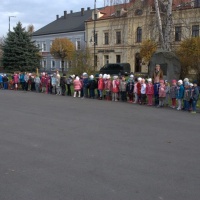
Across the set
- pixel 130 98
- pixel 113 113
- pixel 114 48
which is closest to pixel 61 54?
pixel 114 48

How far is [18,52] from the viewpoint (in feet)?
120

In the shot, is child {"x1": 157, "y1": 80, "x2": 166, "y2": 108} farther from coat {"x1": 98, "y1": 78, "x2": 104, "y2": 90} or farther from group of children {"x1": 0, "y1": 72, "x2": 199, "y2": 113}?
coat {"x1": 98, "y1": 78, "x2": 104, "y2": 90}

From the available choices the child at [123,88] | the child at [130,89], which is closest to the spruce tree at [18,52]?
the child at [123,88]

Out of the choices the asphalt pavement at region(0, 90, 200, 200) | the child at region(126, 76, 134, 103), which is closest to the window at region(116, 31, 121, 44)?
the child at region(126, 76, 134, 103)

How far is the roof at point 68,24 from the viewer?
214 feet

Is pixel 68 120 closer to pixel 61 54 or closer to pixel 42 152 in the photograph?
pixel 42 152

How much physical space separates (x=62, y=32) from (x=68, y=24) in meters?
3.38

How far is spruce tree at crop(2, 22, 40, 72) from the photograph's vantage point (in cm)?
3666

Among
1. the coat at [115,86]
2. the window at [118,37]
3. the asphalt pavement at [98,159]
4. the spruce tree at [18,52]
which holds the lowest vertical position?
the asphalt pavement at [98,159]

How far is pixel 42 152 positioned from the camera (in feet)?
21.7

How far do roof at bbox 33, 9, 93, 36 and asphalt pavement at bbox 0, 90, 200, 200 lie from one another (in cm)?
5504

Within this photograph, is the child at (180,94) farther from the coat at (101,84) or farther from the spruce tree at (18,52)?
the spruce tree at (18,52)

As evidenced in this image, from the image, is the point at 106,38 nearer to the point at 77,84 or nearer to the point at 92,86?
the point at 77,84

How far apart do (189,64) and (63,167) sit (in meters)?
19.1
